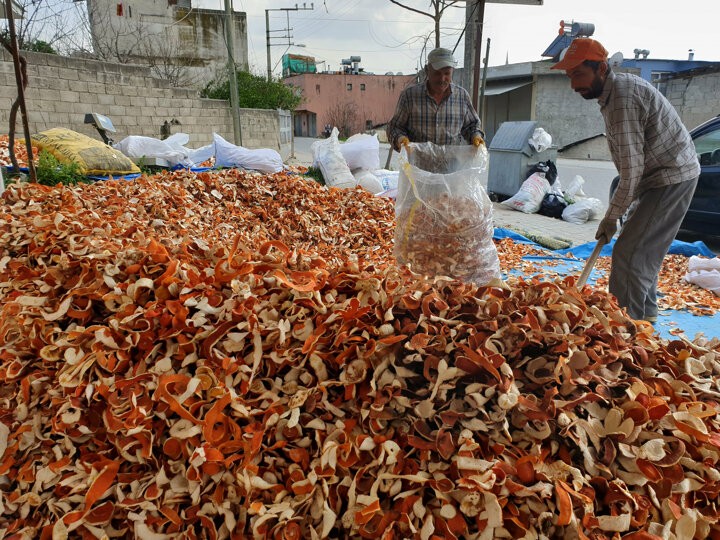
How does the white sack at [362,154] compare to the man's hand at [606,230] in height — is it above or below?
above

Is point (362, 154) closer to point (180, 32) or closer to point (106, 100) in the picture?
point (106, 100)

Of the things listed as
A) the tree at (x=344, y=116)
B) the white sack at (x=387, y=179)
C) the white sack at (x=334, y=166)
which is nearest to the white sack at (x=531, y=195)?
the white sack at (x=387, y=179)

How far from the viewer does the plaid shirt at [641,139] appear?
2811 millimetres

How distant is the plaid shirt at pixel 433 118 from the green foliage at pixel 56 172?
10.9 ft

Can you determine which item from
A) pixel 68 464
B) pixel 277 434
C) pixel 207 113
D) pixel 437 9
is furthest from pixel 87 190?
pixel 207 113

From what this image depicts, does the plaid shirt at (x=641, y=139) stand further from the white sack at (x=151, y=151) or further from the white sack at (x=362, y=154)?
the white sack at (x=151, y=151)

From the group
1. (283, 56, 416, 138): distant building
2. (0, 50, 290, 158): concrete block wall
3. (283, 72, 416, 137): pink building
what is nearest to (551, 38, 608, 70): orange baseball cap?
(0, 50, 290, 158): concrete block wall

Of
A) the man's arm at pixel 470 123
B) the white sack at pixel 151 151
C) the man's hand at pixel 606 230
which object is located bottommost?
the man's hand at pixel 606 230

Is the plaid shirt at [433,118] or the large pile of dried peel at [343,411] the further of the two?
the plaid shirt at [433,118]

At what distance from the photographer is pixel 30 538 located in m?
1.20

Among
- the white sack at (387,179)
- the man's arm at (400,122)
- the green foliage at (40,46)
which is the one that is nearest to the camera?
the man's arm at (400,122)

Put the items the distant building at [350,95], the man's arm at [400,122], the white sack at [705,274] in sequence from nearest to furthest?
the man's arm at [400,122] < the white sack at [705,274] < the distant building at [350,95]

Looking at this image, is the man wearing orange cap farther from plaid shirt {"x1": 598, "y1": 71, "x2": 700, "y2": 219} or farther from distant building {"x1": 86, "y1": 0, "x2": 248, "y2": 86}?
distant building {"x1": 86, "y1": 0, "x2": 248, "y2": 86}

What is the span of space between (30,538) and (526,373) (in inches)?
50.1
